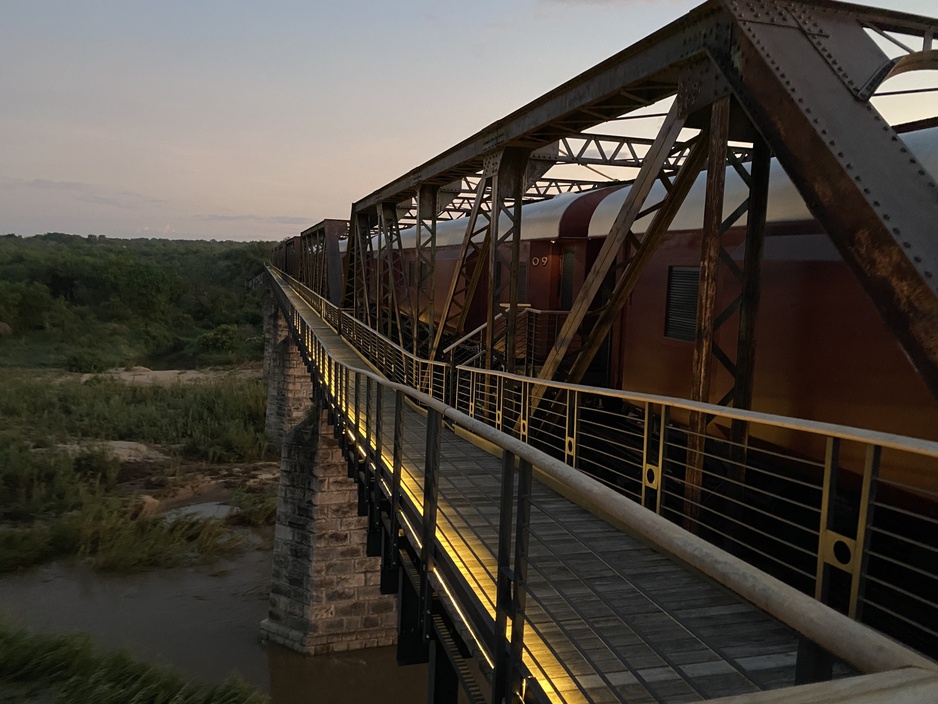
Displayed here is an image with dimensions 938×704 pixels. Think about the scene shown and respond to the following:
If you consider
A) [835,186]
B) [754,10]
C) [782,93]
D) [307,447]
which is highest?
[754,10]

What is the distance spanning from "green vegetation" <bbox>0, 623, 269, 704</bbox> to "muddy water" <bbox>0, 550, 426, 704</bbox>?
2223 mm

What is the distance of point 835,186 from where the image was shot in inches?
156

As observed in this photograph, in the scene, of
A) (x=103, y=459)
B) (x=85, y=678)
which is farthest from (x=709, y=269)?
(x=103, y=459)

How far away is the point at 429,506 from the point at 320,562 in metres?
12.2

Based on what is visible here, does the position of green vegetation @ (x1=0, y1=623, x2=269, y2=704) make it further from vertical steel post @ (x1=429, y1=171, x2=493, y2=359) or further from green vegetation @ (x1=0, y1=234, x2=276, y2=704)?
vertical steel post @ (x1=429, y1=171, x2=493, y2=359)

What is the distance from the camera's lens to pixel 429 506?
462 centimetres

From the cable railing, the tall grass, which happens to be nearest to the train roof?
the cable railing

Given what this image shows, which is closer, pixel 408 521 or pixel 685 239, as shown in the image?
pixel 408 521

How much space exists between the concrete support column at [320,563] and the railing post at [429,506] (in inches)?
460

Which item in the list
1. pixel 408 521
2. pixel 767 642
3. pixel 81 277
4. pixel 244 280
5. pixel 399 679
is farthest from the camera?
pixel 244 280

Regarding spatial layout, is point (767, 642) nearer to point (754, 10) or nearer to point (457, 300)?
point (754, 10)

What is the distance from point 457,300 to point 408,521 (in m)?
11.0

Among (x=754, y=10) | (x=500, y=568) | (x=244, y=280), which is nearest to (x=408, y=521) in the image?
(x=500, y=568)

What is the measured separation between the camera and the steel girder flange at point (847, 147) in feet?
11.9
